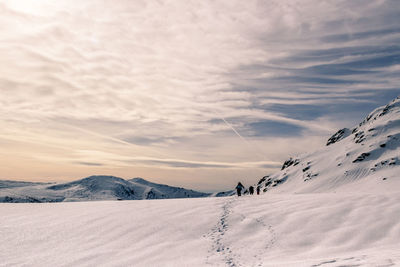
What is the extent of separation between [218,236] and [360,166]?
6432 cm

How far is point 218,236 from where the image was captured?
14.8 m

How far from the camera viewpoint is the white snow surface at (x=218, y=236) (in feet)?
39.0

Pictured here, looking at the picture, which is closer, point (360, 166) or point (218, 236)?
point (218, 236)

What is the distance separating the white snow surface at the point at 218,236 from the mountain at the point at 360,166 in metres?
38.7

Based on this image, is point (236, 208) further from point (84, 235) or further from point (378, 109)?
point (378, 109)

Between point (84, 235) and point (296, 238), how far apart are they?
35.9ft

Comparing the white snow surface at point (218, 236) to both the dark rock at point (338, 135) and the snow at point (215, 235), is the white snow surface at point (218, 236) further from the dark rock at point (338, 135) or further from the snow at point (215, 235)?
the dark rock at point (338, 135)

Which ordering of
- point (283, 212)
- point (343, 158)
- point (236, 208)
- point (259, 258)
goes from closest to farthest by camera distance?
point (259, 258) → point (283, 212) → point (236, 208) → point (343, 158)

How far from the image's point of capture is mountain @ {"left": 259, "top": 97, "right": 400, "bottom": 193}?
5875 centimetres

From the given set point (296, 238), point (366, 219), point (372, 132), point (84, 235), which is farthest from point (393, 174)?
point (84, 235)

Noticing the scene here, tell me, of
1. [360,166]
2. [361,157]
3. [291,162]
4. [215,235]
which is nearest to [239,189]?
[215,235]

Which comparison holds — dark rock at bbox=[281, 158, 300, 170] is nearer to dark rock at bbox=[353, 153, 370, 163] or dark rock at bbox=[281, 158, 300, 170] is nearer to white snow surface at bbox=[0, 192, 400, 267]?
dark rock at bbox=[353, 153, 370, 163]

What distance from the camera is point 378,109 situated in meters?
112

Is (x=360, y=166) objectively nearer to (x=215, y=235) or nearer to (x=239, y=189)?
(x=239, y=189)
